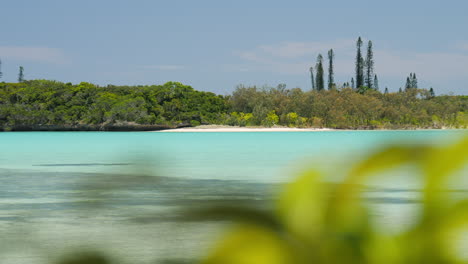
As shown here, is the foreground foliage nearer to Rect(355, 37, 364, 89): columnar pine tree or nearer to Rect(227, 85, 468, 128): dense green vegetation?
Answer: Rect(227, 85, 468, 128): dense green vegetation

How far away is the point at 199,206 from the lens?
51 cm

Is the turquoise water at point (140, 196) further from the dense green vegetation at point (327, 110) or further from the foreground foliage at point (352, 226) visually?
the dense green vegetation at point (327, 110)

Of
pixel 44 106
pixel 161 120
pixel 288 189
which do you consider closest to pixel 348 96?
pixel 161 120

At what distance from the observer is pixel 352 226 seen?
49 cm

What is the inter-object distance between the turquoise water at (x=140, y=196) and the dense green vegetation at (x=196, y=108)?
55.3 metres

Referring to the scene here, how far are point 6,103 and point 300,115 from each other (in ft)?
118

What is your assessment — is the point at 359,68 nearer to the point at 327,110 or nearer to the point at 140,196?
the point at 327,110

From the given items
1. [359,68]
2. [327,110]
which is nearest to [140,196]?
[327,110]

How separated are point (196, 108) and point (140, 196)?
67700 millimetres

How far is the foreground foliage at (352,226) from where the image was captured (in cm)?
43

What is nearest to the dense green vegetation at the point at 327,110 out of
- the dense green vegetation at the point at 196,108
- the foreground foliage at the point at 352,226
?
the dense green vegetation at the point at 196,108

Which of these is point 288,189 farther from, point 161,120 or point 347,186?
point 161,120

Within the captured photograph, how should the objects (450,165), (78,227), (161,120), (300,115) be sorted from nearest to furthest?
(450,165) < (78,227) < (161,120) < (300,115)

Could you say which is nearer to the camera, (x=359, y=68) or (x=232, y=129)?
(x=232, y=129)
